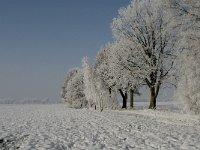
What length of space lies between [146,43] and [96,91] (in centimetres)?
1413

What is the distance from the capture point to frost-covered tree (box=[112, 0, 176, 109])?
135 ft

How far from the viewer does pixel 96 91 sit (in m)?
53.5

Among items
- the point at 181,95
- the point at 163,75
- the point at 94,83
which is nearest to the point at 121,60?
the point at 163,75

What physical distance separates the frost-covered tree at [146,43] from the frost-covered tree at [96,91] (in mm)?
11286

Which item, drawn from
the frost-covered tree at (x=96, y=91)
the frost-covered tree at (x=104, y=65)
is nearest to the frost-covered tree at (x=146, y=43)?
the frost-covered tree at (x=96, y=91)

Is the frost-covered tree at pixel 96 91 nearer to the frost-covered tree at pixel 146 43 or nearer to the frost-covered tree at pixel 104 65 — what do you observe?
the frost-covered tree at pixel 104 65

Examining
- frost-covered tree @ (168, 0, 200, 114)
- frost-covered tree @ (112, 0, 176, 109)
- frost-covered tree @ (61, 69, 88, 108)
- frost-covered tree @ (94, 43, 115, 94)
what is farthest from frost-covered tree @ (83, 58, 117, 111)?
frost-covered tree @ (168, 0, 200, 114)

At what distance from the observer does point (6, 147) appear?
1656 cm

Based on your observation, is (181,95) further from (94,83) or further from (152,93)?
(94,83)

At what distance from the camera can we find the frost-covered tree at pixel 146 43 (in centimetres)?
4122

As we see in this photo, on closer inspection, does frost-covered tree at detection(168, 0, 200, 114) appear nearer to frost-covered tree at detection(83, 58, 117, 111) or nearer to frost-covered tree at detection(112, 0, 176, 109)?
frost-covered tree at detection(112, 0, 176, 109)

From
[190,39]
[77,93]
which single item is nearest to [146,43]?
[190,39]

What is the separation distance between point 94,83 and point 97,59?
13027mm

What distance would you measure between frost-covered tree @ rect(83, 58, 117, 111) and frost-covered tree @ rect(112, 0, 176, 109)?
11.3 meters
